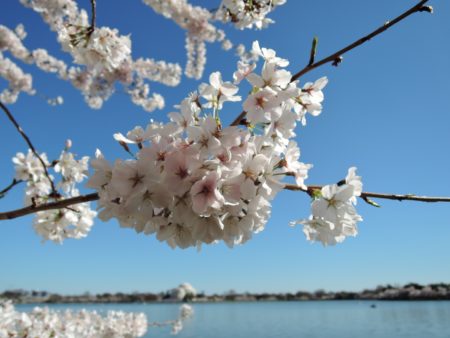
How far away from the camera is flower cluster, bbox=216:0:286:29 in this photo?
2.94 metres

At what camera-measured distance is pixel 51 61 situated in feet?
43.5

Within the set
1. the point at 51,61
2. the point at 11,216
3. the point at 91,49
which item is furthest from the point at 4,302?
the point at 51,61

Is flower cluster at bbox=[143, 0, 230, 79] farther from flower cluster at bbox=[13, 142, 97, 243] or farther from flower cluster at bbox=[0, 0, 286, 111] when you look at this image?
flower cluster at bbox=[13, 142, 97, 243]

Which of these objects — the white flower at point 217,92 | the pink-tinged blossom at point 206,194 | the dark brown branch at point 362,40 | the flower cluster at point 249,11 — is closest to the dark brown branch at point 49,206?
the pink-tinged blossom at point 206,194

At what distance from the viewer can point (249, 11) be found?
302cm

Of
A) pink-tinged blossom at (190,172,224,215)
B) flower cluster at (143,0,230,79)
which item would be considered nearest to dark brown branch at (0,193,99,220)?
pink-tinged blossom at (190,172,224,215)

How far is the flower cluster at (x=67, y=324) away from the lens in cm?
448

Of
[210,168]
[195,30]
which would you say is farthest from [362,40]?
[195,30]

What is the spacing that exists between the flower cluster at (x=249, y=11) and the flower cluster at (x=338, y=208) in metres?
2.08

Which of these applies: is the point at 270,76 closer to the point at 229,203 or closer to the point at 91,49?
the point at 229,203

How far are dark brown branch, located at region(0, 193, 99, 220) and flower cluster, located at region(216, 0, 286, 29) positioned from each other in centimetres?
222

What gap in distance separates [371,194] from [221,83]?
2.19 ft

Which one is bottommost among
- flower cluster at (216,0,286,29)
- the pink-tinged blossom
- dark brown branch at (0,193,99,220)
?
the pink-tinged blossom

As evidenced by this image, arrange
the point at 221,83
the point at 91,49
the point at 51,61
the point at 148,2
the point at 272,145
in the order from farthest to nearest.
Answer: the point at 51,61 < the point at 148,2 < the point at 91,49 < the point at 221,83 < the point at 272,145
